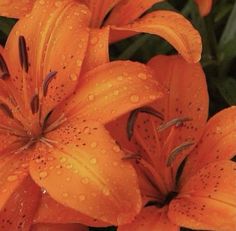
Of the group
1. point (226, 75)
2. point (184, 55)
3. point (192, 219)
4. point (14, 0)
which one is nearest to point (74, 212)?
point (192, 219)

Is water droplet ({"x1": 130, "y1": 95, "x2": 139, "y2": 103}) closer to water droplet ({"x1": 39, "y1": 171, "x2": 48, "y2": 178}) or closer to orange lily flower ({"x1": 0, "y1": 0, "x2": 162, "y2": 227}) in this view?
orange lily flower ({"x1": 0, "y1": 0, "x2": 162, "y2": 227})

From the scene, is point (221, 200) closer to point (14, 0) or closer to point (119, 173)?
point (119, 173)

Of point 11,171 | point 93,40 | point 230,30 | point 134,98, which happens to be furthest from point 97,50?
point 230,30

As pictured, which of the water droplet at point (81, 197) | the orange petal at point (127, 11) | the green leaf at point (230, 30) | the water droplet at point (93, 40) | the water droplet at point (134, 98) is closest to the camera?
the water droplet at point (81, 197)

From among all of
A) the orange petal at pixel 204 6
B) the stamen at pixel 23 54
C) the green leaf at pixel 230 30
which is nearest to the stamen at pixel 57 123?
the stamen at pixel 23 54

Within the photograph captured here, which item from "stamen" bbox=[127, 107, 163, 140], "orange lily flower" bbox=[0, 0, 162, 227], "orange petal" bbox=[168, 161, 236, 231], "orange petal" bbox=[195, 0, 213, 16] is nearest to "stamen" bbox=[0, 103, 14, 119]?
"orange lily flower" bbox=[0, 0, 162, 227]

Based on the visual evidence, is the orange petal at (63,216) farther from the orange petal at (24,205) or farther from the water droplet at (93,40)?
the water droplet at (93,40)
